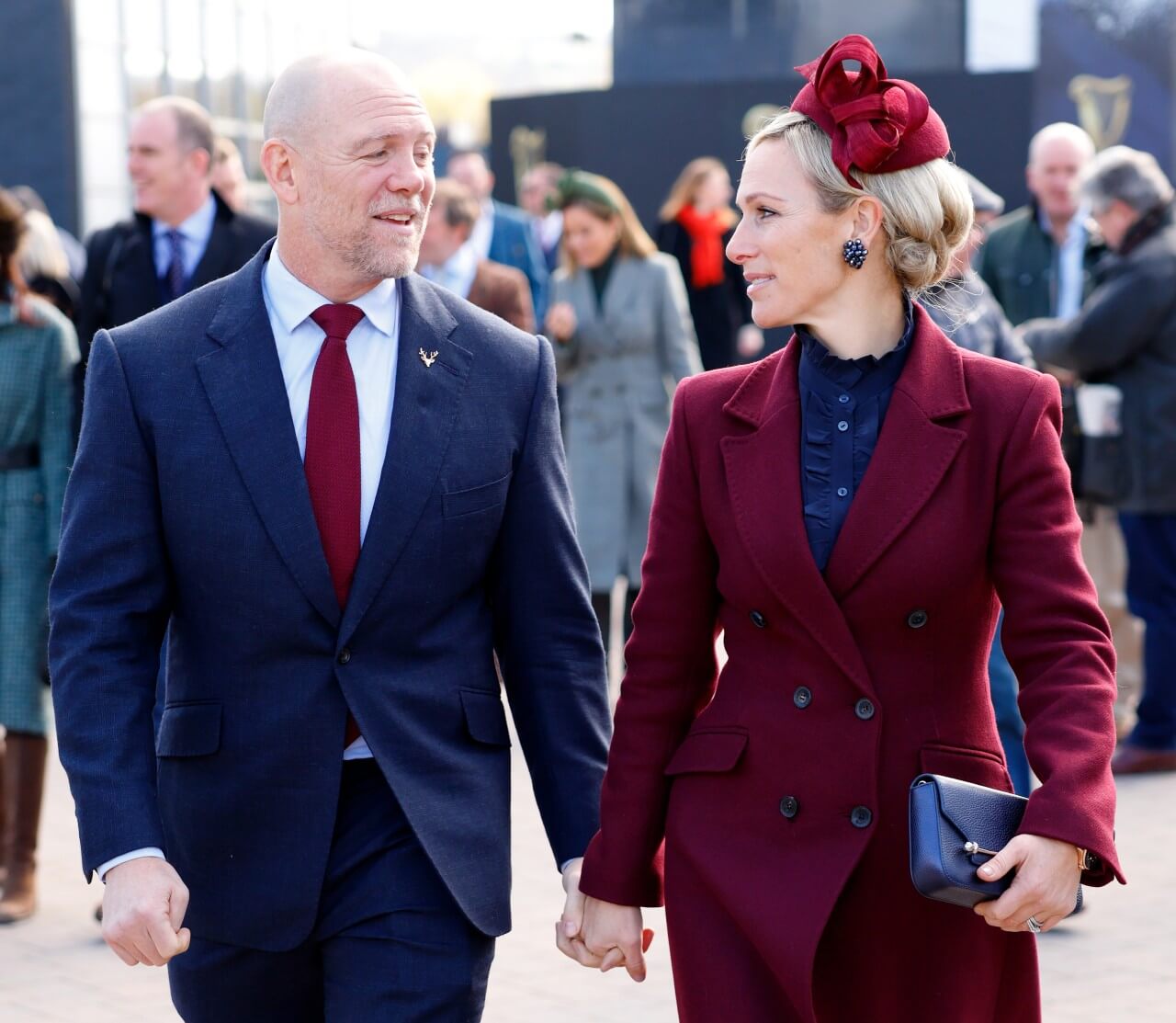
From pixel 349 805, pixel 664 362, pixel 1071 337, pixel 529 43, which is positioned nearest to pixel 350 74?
pixel 349 805

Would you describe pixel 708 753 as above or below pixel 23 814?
above

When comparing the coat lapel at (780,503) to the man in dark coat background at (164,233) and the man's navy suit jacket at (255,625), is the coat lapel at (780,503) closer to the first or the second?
the man's navy suit jacket at (255,625)

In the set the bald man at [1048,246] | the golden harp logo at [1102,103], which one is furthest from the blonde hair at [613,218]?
the golden harp logo at [1102,103]

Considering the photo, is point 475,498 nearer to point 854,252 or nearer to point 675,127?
point 854,252

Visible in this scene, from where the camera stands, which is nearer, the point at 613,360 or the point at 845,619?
the point at 845,619

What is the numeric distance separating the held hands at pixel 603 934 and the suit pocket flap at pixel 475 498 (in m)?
0.61

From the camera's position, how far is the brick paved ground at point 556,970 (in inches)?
216

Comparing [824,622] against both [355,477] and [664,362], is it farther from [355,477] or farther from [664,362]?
[664,362]

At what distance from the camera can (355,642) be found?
327 cm

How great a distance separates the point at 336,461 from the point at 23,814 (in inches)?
142

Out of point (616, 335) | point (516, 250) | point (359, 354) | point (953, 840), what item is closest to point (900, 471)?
point (953, 840)

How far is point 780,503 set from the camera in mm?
3080

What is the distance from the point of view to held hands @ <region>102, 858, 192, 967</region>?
3.02 m

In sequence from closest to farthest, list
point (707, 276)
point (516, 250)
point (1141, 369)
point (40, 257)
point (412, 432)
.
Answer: point (412, 432) < point (40, 257) < point (1141, 369) < point (516, 250) < point (707, 276)
